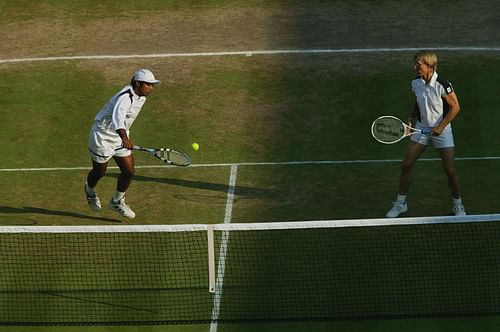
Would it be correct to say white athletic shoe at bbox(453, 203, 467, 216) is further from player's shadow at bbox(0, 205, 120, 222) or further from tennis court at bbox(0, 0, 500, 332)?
player's shadow at bbox(0, 205, 120, 222)

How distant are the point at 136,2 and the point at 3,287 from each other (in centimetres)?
1123

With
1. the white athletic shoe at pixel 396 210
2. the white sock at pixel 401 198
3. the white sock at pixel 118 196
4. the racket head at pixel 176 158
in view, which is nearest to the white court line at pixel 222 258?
the racket head at pixel 176 158

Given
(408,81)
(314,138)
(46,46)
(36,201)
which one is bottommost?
(36,201)

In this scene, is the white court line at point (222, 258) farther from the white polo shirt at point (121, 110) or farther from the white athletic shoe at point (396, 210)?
the white athletic shoe at point (396, 210)

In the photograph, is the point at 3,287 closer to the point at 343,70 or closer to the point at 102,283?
the point at 102,283

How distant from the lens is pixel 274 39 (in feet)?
72.4

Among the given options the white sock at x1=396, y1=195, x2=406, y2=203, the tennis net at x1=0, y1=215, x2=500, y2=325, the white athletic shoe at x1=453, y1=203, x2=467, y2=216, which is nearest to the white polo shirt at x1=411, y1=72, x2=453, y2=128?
the white sock at x1=396, y1=195, x2=406, y2=203

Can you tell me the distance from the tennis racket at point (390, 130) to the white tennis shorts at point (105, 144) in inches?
132

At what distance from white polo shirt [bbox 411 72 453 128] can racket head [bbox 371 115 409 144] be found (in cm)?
34

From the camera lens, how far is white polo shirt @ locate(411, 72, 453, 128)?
1481cm

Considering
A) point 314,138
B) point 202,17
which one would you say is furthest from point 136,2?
point 314,138

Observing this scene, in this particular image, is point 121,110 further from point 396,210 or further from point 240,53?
point 240,53

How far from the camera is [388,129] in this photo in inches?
A: 598

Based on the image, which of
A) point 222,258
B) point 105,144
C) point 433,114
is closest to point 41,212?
point 105,144
